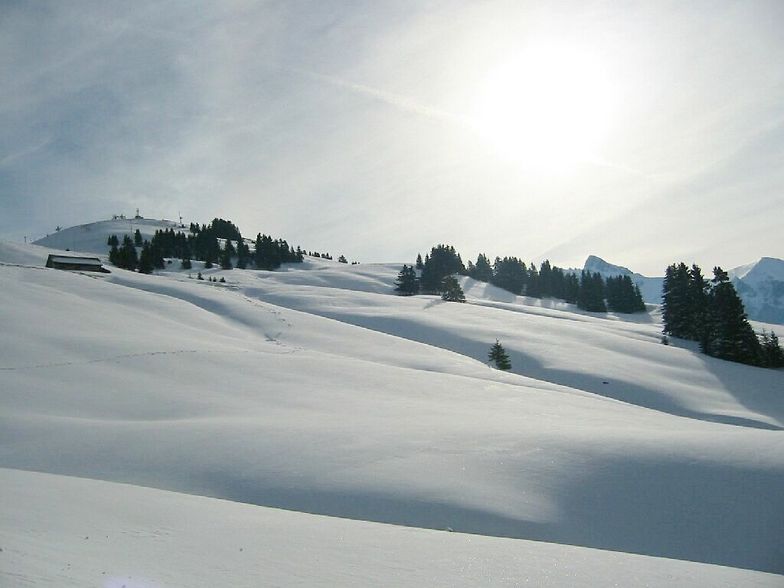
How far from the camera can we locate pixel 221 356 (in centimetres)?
2478

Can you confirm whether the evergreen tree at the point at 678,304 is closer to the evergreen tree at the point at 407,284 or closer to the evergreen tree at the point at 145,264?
the evergreen tree at the point at 407,284

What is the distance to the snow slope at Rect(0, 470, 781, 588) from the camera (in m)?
5.77

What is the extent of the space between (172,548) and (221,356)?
1869 cm

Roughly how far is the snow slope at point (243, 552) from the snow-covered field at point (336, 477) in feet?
0.14

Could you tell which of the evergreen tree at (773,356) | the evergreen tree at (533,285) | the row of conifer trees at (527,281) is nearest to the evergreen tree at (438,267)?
the row of conifer trees at (527,281)

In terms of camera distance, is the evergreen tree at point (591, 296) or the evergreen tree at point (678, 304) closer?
the evergreen tree at point (678, 304)

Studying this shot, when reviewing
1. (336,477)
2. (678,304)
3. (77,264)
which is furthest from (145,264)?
(336,477)

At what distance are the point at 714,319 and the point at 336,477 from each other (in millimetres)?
59572

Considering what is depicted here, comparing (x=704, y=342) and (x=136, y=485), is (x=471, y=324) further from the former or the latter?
(x=136, y=485)

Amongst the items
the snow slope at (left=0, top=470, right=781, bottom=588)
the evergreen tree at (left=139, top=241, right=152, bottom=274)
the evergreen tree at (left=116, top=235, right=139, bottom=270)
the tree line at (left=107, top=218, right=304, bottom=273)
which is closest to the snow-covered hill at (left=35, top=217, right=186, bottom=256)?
the tree line at (left=107, top=218, right=304, bottom=273)

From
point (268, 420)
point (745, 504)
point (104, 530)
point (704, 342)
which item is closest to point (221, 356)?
point (268, 420)

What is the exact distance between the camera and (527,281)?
425 feet

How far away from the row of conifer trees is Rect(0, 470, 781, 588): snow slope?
92635mm

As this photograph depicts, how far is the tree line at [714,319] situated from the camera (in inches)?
2105
